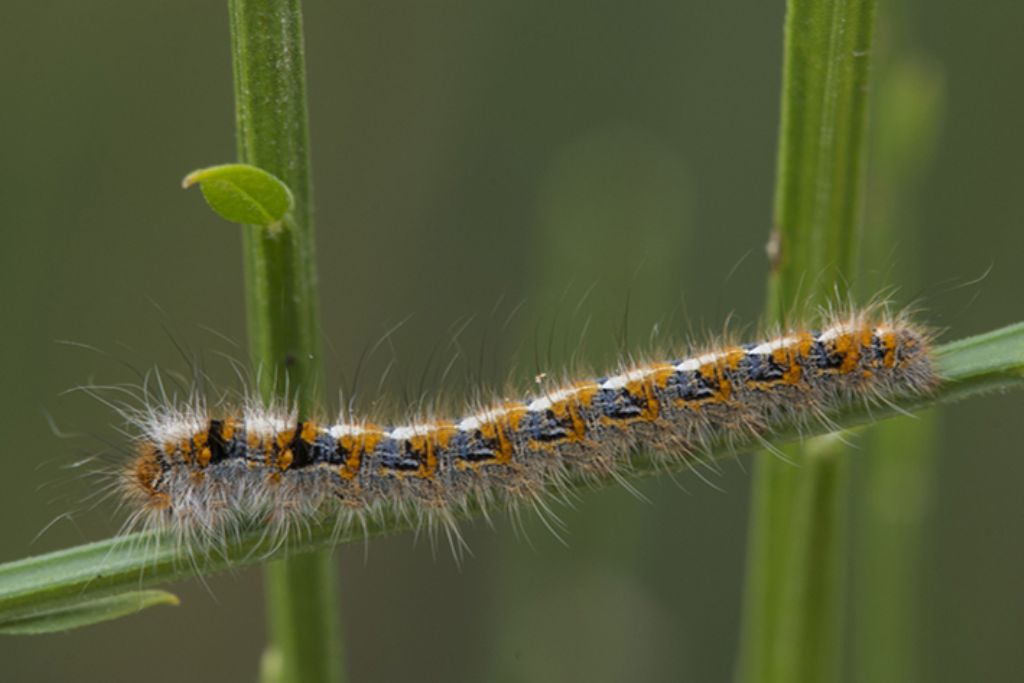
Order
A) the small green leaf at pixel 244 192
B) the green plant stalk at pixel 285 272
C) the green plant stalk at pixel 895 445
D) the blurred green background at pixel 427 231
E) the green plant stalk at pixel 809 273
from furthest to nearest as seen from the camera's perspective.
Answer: the blurred green background at pixel 427 231 < the green plant stalk at pixel 895 445 < the green plant stalk at pixel 809 273 < the green plant stalk at pixel 285 272 < the small green leaf at pixel 244 192

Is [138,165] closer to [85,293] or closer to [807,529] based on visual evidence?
[85,293]

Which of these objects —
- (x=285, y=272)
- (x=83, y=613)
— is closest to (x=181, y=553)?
(x=83, y=613)

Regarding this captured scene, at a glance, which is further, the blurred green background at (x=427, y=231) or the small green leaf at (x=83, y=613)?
the blurred green background at (x=427, y=231)

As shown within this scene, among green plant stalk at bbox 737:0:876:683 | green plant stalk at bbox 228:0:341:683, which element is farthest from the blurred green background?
green plant stalk at bbox 228:0:341:683

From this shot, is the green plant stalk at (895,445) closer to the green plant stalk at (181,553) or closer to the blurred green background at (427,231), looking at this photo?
the green plant stalk at (181,553)

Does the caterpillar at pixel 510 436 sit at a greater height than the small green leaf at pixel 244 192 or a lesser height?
lesser

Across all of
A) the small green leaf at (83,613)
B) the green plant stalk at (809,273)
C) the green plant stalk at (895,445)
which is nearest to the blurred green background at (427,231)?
the green plant stalk at (895,445)

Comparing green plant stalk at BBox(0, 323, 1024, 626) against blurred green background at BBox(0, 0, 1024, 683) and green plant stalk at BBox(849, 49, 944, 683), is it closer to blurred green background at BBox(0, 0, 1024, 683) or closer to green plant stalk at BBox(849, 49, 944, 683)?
green plant stalk at BBox(849, 49, 944, 683)
